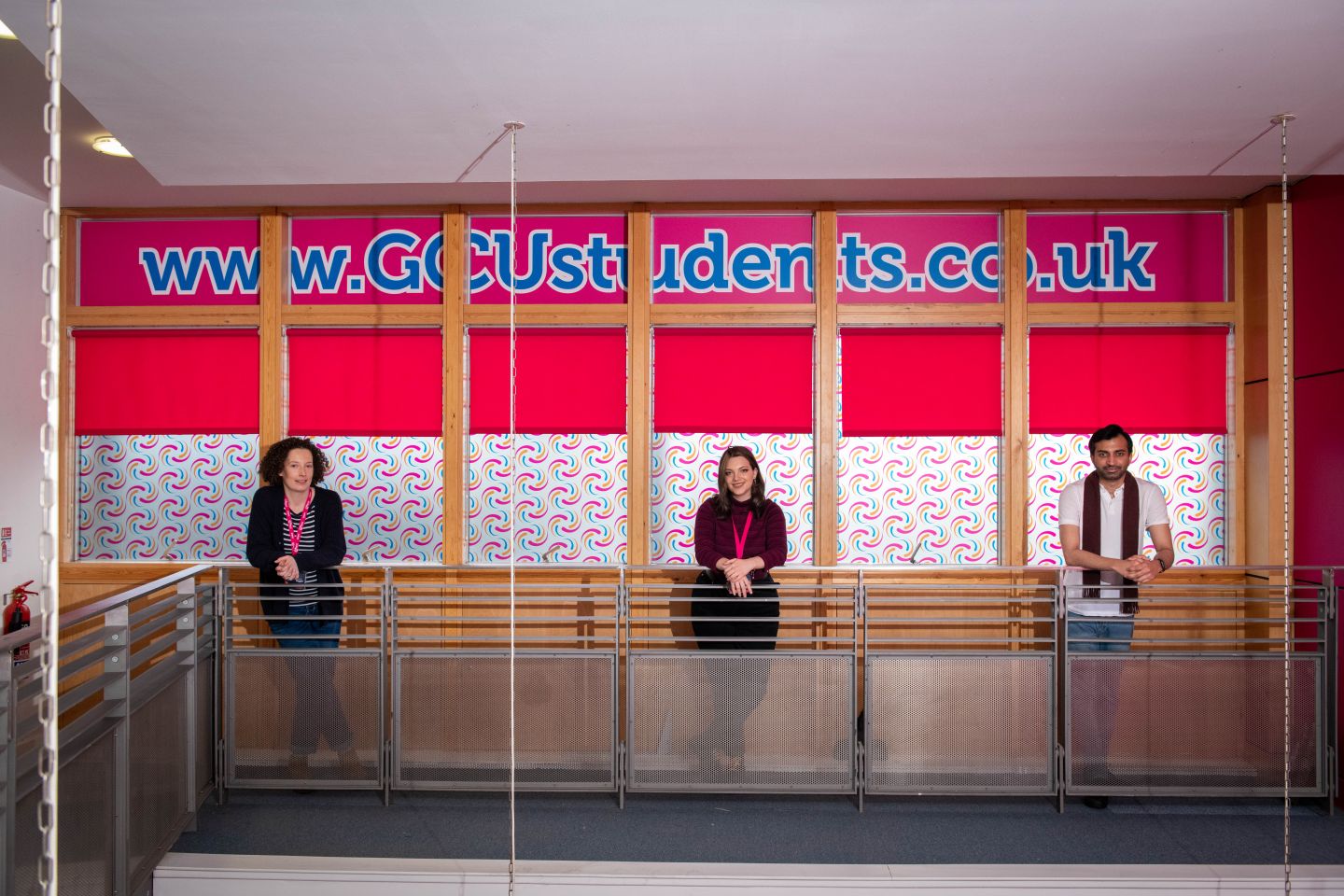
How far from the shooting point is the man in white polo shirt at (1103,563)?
12.4 ft

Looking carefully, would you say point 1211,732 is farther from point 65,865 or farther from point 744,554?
point 65,865

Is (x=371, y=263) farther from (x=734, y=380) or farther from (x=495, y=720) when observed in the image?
(x=495, y=720)

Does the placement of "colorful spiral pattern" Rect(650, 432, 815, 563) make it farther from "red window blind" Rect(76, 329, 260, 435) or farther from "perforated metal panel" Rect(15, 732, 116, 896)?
"perforated metal panel" Rect(15, 732, 116, 896)

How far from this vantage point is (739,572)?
12.7 feet

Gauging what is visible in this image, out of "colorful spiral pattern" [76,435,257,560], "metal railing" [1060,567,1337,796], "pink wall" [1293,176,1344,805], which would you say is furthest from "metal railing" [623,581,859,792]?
"colorful spiral pattern" [76,435,257,560]

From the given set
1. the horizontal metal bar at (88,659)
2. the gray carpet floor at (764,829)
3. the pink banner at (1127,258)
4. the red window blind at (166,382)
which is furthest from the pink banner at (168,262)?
the pink banner at (1127,258)

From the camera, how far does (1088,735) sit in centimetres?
378

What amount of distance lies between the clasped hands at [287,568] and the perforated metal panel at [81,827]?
1.08 metres

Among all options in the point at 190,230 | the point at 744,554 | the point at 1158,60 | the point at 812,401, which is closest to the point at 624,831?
the point at 744,554

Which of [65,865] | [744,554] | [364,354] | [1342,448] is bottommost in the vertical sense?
[65,865]

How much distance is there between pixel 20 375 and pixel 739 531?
391 centimetres

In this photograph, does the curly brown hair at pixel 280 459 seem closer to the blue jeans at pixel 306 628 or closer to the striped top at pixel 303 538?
the striped top at pixel 303 538

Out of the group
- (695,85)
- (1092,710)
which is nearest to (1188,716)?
(1092,710)

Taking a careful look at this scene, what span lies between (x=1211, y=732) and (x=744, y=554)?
203 centimetres
